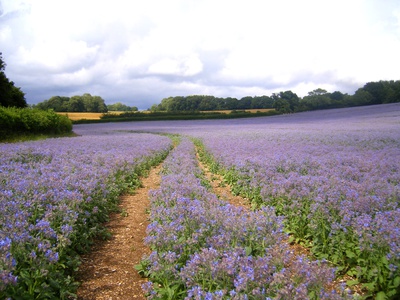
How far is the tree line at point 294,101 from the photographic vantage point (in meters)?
70.5

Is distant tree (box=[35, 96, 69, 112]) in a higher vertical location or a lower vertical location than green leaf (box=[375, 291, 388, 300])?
higher

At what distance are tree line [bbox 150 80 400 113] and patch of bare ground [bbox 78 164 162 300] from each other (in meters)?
64.2

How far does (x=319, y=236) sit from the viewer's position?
5.23 m

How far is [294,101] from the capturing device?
73250 millimetres

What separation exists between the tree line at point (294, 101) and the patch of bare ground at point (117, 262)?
64.2m

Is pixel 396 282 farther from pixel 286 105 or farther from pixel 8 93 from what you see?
pixel 286 105

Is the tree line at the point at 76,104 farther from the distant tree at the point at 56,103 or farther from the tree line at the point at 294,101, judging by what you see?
the tree line at the point at 294,101

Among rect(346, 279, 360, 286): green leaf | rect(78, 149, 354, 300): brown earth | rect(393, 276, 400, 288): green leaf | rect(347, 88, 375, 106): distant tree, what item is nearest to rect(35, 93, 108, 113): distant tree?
rect(347, 88, 375, 106): distant tree

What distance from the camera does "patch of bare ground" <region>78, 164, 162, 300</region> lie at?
438 centimetres

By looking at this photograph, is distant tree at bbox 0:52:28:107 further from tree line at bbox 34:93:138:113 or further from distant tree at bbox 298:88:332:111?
distant tree at bbox 298:88:332:111

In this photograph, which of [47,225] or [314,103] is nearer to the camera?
[47,225]

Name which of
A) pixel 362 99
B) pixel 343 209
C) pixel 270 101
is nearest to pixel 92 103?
pixel 270 101

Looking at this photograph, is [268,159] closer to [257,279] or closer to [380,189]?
[380,189]

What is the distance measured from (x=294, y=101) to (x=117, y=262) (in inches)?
2857
